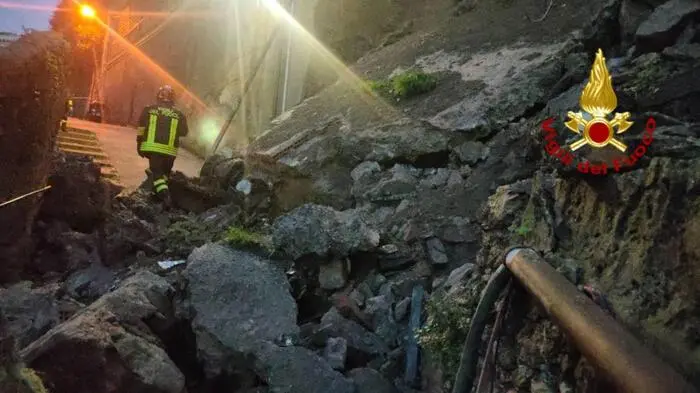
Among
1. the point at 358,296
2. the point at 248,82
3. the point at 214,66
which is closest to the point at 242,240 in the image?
the point at 358,296

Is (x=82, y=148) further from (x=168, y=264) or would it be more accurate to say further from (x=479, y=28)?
(x=479, y=28)

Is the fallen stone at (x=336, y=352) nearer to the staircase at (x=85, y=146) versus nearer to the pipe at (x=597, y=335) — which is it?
the pipe at (x=597, y=335)

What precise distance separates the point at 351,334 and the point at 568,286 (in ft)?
6.82

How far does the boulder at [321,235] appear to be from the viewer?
14.8 ft

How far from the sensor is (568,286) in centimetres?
205

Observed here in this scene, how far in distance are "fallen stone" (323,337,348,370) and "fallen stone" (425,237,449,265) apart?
1245mm

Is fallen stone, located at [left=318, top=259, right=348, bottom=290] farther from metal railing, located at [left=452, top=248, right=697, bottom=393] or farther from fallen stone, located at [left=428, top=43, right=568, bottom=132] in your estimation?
fallen stone, located at [left=428, top=43, right=568, bottom=132]

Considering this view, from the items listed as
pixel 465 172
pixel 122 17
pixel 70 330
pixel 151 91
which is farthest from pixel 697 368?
pixel 122 17

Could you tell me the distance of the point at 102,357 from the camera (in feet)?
10.4

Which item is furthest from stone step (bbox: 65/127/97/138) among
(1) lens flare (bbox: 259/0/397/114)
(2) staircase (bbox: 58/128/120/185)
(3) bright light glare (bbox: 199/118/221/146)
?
(1) lens flare (bbox: 259/0/397/114)

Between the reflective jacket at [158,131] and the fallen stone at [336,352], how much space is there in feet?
16.0

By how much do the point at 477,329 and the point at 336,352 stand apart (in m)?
1.38

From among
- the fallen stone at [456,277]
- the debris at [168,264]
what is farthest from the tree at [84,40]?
the fallen stone at [456,277]

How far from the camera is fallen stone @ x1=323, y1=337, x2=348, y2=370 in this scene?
11.6 feet
